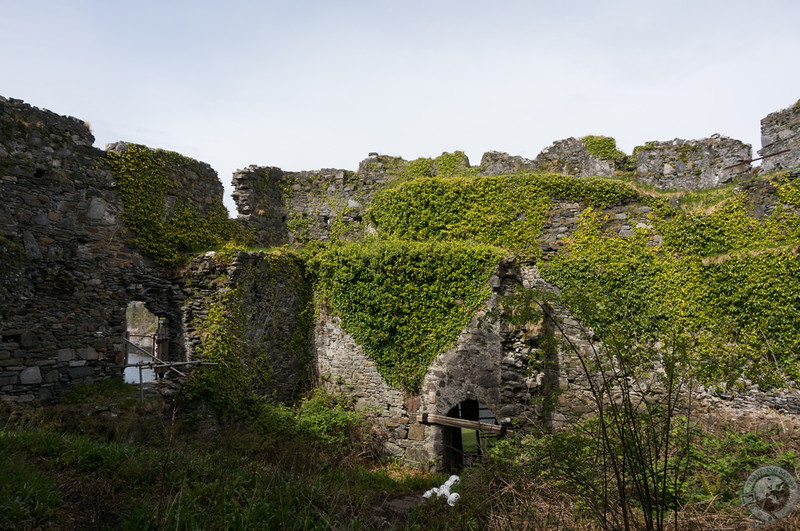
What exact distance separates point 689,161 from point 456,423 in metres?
10.7

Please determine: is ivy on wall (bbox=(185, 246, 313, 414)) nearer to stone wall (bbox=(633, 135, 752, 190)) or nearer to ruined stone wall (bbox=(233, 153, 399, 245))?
ruined stone wall (bbox=(233, 153, 399, 245))

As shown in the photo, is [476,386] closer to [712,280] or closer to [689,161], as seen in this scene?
[712,280]

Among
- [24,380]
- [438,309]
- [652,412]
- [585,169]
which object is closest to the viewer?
[652,412]

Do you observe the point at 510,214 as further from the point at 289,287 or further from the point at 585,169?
the point at 289,287

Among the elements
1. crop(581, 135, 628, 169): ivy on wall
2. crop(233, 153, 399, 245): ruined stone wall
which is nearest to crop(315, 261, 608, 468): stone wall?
crop(233, 153, 399, 245): ruined stone wall

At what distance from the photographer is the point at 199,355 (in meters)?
10.1

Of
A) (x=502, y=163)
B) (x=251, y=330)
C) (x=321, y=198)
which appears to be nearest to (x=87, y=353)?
(x=251, y=330)

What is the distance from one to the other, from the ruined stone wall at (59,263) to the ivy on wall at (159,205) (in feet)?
0.86

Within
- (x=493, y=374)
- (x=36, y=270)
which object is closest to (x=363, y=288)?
(x=493, y=374)

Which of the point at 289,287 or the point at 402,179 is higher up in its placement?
the point at 402,179

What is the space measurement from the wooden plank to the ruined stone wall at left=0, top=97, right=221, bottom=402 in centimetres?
556

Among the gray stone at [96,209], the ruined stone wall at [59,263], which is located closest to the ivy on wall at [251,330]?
the ruined stone wall at [59,263]

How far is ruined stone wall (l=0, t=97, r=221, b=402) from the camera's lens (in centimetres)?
844

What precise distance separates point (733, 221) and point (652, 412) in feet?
27.1
